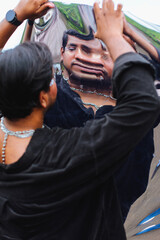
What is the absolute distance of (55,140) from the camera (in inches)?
34.3

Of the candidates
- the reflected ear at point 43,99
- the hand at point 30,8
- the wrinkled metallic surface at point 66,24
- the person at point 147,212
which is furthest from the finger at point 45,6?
the person at point 147,212

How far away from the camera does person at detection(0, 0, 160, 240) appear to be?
805 millimetres

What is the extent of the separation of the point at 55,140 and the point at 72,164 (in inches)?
4.2

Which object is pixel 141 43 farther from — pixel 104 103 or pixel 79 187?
pixel 79 187

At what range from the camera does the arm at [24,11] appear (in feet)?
3.95

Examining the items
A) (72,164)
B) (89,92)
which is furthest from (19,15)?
(72,164)

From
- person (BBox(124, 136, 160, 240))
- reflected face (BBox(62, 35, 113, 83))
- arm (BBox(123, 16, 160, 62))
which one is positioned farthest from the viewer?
person (BBox(124, 136, 160, 240))

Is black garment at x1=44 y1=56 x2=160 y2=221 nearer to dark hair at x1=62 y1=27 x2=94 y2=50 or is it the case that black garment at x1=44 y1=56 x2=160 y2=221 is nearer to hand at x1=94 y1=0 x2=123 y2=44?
dark hair at x1=62 y1=27 x2=94 y2=50

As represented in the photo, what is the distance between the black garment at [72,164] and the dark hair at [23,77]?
0.12 meters

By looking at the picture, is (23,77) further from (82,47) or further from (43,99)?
(82,47)

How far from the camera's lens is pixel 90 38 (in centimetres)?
141

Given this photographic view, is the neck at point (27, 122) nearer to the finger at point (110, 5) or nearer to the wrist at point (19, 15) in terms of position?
the finger at point (110, 5)

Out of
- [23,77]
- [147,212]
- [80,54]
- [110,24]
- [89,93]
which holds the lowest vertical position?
[147,212]

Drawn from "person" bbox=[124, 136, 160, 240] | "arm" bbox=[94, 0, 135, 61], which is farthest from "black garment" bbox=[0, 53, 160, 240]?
"person" bbox=[124, 136, 160, 240]
